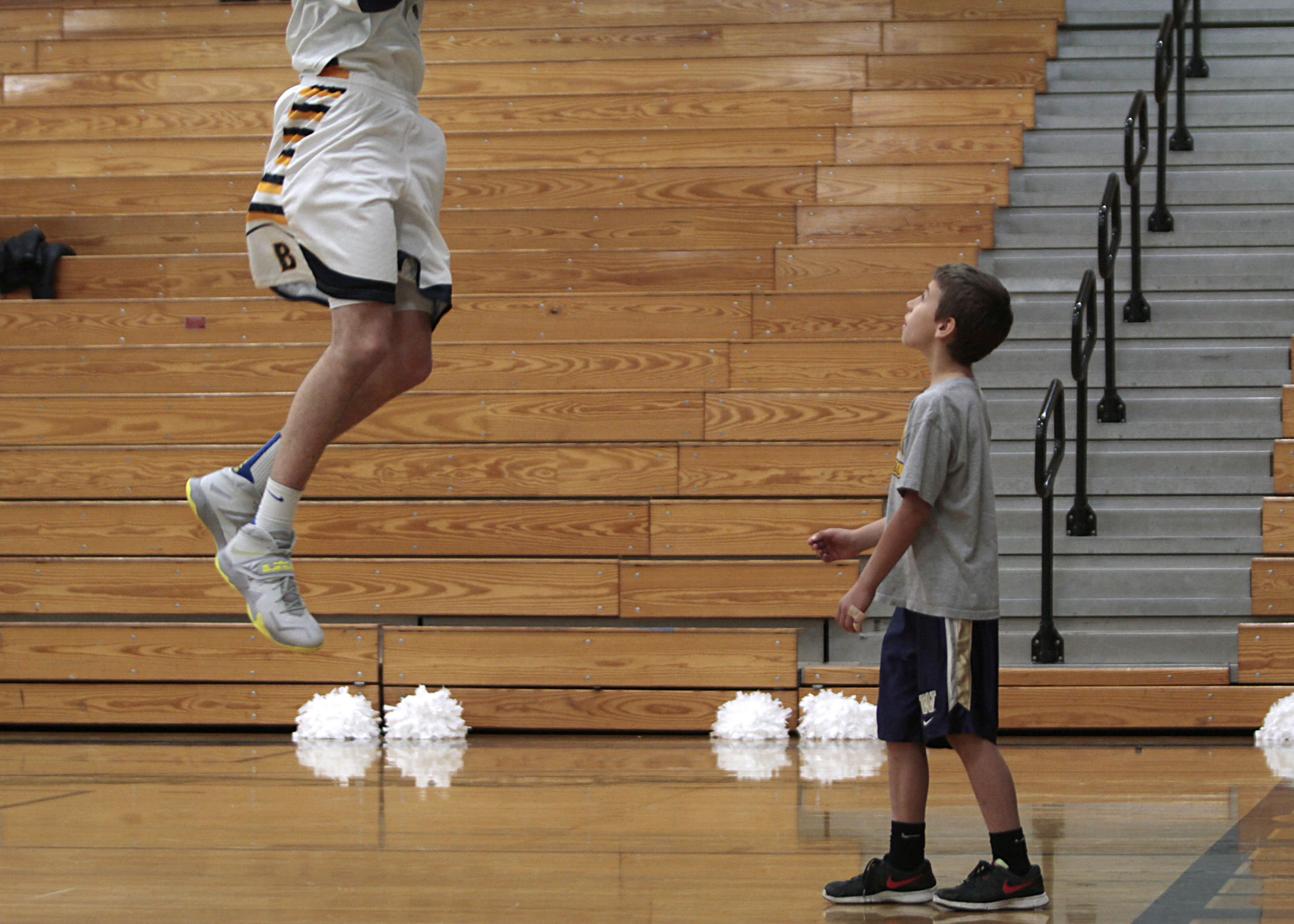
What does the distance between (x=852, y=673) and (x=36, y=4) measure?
4.79 metres

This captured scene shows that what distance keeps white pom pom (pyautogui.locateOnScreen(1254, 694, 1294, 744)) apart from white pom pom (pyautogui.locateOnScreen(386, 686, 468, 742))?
1.94 m

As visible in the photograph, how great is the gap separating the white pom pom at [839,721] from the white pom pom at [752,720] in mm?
66

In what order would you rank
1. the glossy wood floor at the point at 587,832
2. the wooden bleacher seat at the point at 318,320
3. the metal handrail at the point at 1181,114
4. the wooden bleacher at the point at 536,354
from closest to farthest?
1. the glossy wood floor at the point at 587,832
2. the wooden bleacher at the point at 536,354
3. the wooden bleacher seat at the point at 318,320
4. the metal handrail at the point at 1181,114

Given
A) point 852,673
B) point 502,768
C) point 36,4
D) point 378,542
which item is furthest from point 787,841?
point 36,4

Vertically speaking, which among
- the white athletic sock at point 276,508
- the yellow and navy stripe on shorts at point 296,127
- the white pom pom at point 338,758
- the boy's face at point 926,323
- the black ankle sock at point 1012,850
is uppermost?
the yellow and navy stripe on shorts at point 296,127

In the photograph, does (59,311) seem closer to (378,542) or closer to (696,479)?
(378,542)

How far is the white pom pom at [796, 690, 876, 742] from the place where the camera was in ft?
11.2

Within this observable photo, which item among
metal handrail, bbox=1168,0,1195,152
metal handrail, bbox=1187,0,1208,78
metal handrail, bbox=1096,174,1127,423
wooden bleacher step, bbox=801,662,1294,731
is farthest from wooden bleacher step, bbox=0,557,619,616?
metal handrail, bbox=1187,0,1208,78

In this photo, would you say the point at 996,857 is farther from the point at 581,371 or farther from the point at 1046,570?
the point at 581,371

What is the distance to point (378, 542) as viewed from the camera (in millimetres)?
3879

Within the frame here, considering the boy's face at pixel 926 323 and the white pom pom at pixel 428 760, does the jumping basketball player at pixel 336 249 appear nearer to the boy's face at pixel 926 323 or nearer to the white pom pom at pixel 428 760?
the boy's face at pixel 926 323

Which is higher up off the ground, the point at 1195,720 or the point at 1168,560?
the point at 1168,560

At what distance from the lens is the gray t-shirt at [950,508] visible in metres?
1.89

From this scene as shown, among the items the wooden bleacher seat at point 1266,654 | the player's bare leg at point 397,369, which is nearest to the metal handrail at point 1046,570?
the wooden bleacher seat at point 1266,654
